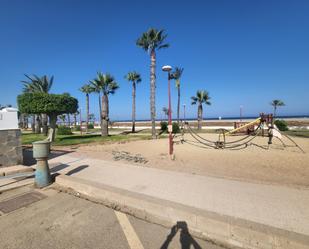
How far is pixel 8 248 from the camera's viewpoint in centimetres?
264

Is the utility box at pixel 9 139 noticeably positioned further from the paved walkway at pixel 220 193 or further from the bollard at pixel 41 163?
the bollard at pixel 41 163

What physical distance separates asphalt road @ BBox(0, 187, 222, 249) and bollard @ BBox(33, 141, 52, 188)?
92cm

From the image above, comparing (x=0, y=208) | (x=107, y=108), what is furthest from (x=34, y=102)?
(x=0, y=208)

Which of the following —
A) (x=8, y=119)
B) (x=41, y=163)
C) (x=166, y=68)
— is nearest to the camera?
(x=41, y=163)

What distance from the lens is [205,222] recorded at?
292 centimetres

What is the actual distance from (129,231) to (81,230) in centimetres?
74

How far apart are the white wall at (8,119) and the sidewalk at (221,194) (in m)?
2.34

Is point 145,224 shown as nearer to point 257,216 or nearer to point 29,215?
point 257,216

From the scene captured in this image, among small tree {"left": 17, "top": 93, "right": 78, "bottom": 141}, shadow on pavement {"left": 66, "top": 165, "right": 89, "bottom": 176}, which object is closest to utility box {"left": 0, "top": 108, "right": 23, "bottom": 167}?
shadow on pavement {"left": 66, "top": 165, "right": 89, "bottom": 176}

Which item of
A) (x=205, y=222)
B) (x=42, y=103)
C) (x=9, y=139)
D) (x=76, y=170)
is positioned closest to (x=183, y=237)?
(x=205, y=222)

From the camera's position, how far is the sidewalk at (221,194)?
316cm

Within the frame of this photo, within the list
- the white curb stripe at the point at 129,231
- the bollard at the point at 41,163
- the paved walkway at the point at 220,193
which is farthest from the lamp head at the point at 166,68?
the white curb stripe at the point at 129,231

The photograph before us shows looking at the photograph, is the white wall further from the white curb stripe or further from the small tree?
the small tree

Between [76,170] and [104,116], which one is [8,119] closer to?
[76,170]
